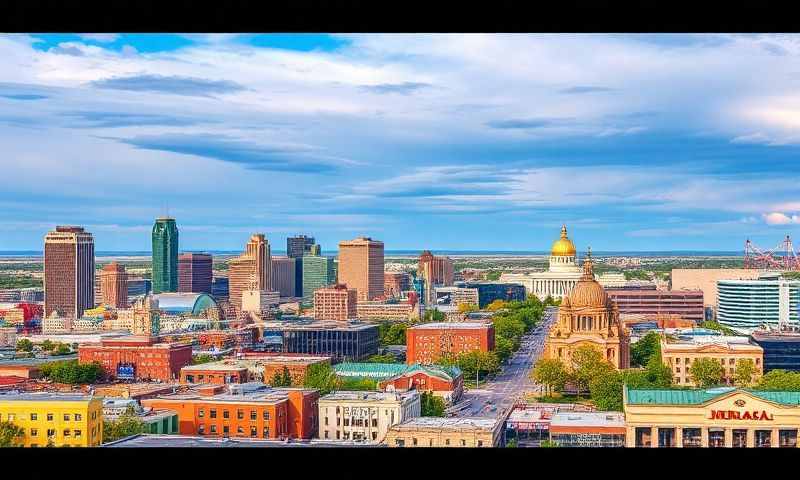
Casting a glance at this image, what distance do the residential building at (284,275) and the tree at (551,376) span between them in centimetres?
7457

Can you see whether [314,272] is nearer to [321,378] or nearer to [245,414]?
[321,378]

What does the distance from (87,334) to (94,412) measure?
137 feet

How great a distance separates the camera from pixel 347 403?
2489 cm

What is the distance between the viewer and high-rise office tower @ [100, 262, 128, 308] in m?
90.9

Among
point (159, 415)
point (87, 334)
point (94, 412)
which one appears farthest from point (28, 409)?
point (87, 334)

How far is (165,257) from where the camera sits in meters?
102

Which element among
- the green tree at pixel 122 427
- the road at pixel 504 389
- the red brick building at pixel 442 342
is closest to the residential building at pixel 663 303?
the road at pixel 504 389

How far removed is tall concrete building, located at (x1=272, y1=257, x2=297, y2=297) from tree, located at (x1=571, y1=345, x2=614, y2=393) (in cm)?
7295

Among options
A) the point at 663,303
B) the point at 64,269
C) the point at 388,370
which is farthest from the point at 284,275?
the point at 388,370

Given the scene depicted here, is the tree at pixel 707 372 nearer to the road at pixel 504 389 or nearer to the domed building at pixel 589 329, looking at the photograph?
the domed building at pixel 589 329

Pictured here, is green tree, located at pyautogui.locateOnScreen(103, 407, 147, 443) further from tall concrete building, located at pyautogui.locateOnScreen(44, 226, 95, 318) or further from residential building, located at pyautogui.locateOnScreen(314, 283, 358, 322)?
tall concrete building, located at pyautogui.locateOnScreen(44, 226, 95, 318)

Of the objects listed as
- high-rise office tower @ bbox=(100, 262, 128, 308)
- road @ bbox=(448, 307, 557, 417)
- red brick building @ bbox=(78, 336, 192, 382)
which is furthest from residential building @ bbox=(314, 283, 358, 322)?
red brick building @ bbox=(78, 336, 192, 382)

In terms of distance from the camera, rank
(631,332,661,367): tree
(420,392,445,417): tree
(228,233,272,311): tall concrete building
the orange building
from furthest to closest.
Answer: (228,233,272,311): tall concrete building → (631,332,661,367): tree → (420,392,445,417): tree → the orange building
